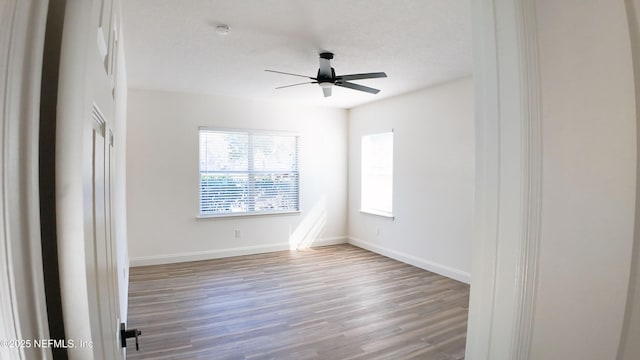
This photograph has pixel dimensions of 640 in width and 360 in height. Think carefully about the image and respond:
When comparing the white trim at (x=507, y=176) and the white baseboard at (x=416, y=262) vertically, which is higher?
the white trim at (x=507, y=176)

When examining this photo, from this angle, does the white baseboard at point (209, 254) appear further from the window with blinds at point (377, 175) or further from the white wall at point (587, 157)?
the white wall at point (587, 157)

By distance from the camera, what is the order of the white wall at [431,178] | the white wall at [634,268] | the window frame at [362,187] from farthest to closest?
the window frame at [362,187], the white wall at [431,178], the white wall at [634,268]

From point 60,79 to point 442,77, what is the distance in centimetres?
437

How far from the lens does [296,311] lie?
136 inches

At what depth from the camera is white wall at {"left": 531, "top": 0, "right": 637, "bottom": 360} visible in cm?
82

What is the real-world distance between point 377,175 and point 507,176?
5171 mm

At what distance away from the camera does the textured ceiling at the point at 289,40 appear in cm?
236

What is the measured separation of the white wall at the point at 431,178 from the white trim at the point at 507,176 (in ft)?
11.7

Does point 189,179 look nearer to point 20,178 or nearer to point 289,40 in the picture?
point 289,40

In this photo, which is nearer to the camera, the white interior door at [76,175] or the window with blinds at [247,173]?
the white interior door at [76,175]

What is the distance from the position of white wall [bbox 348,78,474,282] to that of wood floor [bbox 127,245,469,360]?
1.25 ft

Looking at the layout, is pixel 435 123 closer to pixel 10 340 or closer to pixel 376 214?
pixel 376 214

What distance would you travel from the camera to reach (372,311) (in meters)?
3.47

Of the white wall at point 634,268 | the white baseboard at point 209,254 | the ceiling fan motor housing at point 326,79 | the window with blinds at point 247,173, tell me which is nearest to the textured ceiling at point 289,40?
the ceiling fan motor housing at point 326,79
